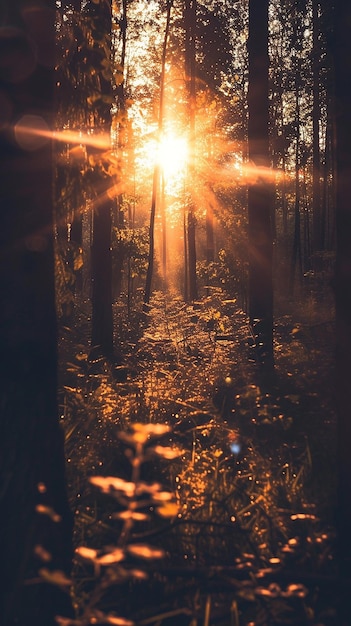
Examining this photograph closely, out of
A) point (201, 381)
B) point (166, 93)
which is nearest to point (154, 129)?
point (166, 93)

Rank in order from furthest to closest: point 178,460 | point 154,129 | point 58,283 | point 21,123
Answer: point 154,129 → point 178,460 → point 58,283 → point 21,123

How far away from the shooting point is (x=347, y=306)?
11.4 ft

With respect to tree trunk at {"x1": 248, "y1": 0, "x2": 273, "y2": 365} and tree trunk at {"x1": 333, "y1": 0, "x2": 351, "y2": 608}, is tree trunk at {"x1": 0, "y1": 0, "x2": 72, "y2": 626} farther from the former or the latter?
tree trunk at {"x1": 248, "y1": 0, "x2": 273, "y2": 365}

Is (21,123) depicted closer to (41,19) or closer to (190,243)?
(41,19)

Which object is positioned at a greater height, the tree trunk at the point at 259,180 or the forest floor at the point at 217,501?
the tree trunk at the point at 259,180

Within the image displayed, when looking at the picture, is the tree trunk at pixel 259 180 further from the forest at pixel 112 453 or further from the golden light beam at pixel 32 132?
the golden light beam at pixel 32 132

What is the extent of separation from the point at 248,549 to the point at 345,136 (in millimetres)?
2639

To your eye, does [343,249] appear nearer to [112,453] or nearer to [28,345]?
[28,345]

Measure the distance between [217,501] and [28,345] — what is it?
1754mm

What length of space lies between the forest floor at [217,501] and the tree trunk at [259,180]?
68.0 inches

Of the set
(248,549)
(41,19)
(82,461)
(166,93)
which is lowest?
(248,549)

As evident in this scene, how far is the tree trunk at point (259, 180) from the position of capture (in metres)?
9.86

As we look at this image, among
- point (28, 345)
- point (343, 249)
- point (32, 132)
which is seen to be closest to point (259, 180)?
point (343, 249)

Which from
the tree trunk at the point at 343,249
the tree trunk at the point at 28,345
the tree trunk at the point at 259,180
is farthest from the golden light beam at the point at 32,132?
the tree trunk at the point at 259,180
